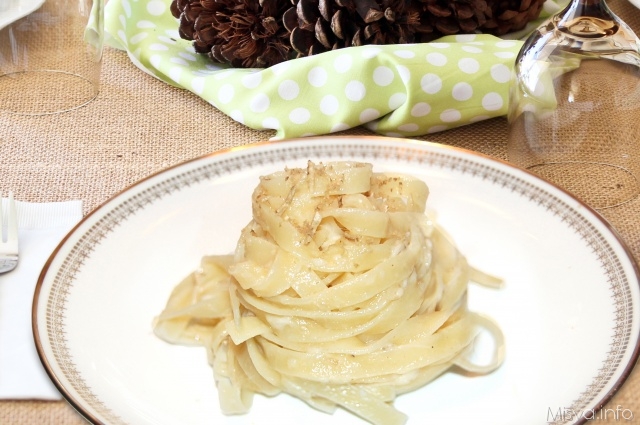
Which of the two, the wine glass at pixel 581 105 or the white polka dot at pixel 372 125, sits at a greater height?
the wine glass at pixel 581 105

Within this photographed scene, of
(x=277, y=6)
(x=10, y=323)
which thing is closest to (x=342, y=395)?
(x=10, y=323)

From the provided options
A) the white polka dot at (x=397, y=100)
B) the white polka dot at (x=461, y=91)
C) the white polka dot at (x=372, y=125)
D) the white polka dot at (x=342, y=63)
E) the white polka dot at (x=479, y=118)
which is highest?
the white polka dot at (x=342, y=63)

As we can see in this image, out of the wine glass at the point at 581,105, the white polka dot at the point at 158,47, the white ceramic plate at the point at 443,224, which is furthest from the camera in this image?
the white polka dot at the point at 158,47

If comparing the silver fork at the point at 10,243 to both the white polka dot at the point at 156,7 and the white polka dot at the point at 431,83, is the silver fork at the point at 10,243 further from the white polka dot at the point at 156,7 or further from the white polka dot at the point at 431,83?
the white polka dot at the point at 156,7

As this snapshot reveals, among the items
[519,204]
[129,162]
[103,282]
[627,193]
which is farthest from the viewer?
[129,162]

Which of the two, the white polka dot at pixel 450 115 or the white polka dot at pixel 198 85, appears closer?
the white polka dot at pixel 450 115

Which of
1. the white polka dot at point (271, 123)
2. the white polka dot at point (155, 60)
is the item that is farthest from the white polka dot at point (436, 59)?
the white polka dot at point (155, 60)

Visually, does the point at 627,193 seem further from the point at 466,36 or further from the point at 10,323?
the point at 10,323

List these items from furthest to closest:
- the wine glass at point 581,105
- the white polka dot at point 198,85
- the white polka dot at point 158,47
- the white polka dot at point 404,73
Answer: the white polka dot at point 158,47, the white polka dot at point 198,85, the white polka dot at point 404,73, the wine glass at point 581,105
